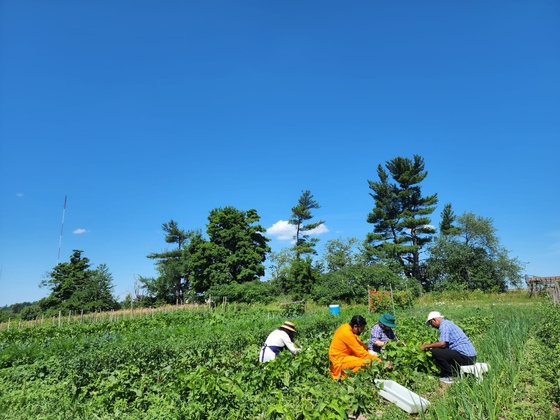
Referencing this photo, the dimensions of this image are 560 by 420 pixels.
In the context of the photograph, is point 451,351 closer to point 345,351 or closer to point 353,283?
point 345,351

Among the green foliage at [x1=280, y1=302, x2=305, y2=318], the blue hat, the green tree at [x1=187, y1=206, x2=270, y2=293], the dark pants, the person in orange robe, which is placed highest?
the green tree at [x1=187, y1=206, x2=270, y2=293]

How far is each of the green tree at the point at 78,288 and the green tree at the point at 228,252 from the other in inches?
464

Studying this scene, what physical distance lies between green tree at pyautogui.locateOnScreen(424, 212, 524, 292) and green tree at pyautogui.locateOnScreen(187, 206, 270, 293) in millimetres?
19427

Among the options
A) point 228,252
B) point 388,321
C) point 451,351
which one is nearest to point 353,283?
point 228,252

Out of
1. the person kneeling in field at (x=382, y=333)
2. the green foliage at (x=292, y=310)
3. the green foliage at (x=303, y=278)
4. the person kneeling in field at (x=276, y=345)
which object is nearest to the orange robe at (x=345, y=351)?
the person kneeling in field at (x=276, y=345)

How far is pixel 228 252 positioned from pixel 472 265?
88.3ft

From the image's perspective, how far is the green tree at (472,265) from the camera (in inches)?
1374

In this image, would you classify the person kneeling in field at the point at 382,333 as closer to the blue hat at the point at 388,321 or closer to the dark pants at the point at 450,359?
the blue hat at the point at 388,321

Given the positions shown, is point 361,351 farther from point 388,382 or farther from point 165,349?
point 165,349

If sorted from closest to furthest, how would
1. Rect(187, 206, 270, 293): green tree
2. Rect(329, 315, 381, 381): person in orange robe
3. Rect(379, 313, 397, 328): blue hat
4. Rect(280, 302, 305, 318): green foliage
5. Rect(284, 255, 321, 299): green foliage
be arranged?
Rect(329, 315, 381, 381): person in orange robe
Rect(379, 313, 397, 328): blue hat
Rect(280, 302, 305, 318): green foliage
Rect(284, 255, 321, 299): green foliage
Rect(187, 206, 270, 293): green tree

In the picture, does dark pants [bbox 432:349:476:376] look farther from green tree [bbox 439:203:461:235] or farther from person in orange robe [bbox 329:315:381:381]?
green tree [bbox 439:203:461:235]

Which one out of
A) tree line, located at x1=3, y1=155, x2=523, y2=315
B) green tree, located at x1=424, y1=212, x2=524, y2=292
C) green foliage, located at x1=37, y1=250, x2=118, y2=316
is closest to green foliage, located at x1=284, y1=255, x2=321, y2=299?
tree line, located at x1=3, y1=155, x2=523, y2=315

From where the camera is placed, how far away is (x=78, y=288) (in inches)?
1615

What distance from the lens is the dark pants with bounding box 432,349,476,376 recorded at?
5254mm
